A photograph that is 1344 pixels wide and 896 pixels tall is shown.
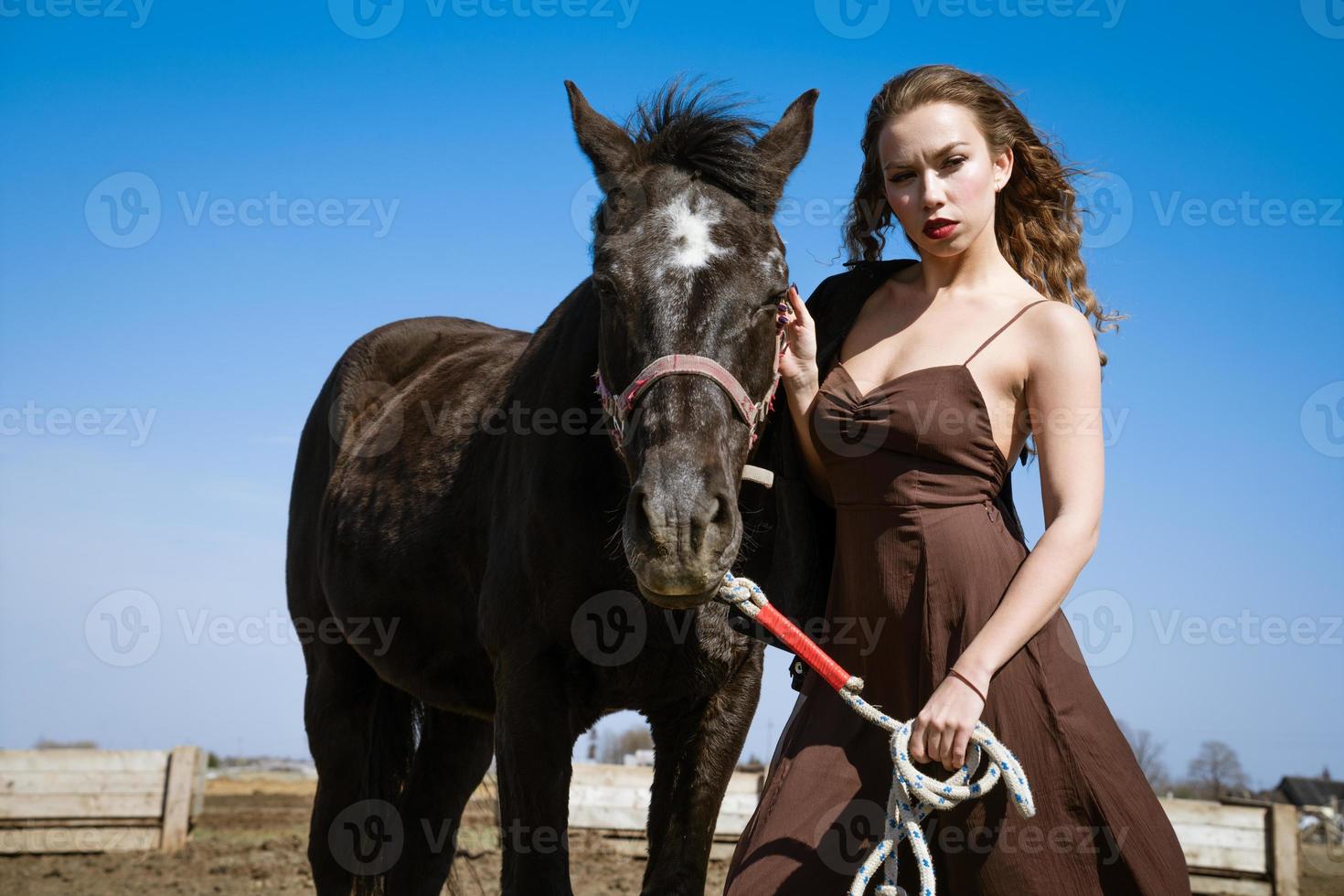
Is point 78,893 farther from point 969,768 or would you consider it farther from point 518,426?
point 969,768

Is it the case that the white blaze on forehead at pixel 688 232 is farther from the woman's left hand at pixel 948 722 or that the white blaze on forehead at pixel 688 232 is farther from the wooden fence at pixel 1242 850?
the wooden fence at pixel 1242 850

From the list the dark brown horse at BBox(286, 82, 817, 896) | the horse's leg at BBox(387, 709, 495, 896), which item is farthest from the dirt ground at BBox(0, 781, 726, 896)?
the dark brown horse at BBox(286, 82, 817, 896)

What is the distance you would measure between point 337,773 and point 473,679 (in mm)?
1196

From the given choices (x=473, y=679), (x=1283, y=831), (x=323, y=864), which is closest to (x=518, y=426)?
(x=473, y=679)

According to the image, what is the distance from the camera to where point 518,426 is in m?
3.45

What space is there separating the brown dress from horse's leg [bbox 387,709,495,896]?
9.68 feet

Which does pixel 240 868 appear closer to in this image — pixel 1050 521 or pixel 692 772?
pixel 692 772

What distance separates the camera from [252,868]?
7.05 m

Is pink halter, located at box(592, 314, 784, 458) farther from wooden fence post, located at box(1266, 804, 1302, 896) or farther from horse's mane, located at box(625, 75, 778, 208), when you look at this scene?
wooden fence post, located at box(1266, 804, 1302, 896)

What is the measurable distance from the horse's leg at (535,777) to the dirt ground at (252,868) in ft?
7.56

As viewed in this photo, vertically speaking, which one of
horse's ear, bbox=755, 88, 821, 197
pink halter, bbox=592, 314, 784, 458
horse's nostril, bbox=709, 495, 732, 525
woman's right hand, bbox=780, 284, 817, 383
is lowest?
horse's nostril, bbox=709, 495, 732, 525

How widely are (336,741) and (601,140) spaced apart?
120 inches

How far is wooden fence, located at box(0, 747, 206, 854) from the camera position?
7898mm

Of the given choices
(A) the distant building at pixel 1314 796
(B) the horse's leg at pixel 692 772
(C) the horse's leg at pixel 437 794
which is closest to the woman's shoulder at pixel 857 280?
(B) the horse's leg at pixel 692 772
